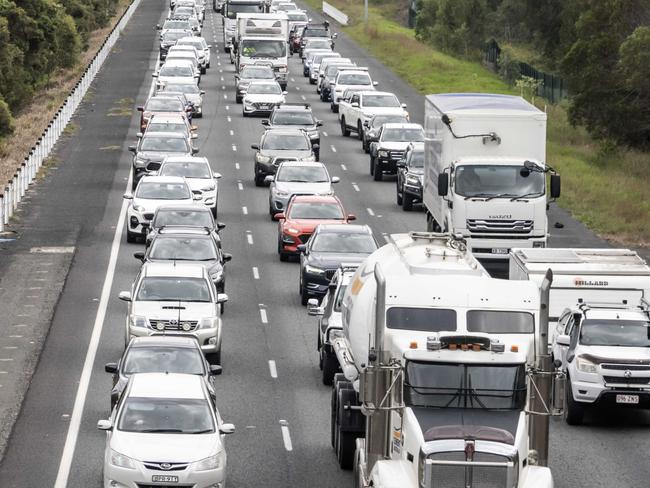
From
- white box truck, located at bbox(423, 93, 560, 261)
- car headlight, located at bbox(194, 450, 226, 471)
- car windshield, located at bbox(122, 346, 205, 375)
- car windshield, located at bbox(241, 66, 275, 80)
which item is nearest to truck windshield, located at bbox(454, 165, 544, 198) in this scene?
white box truck, located at bbox(423, 93, 560, 261)

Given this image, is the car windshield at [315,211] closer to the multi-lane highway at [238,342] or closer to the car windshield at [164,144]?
the multi-lane highway at [238,342]

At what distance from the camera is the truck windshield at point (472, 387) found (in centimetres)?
1962

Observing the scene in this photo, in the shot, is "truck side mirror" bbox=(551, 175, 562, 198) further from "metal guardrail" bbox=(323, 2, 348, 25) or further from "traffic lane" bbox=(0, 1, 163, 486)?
"metal guardrail" bbox=(323, 2, 348, 25)

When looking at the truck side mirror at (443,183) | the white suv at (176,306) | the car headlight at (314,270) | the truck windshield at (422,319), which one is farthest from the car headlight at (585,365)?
the truck side mirror at (443,183)

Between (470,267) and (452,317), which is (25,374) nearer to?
(470,267)

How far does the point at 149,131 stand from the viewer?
5634 centimetres

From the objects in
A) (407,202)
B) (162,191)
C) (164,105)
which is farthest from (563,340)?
(164,105)

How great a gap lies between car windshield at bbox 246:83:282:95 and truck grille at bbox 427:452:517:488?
53548 millimetres

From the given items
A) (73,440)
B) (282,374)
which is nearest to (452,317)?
(73,440)

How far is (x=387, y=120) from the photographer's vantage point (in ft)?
200

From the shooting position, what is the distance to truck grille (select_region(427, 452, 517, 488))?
1873 centimetres

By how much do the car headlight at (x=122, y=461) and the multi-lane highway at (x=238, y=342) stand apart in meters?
1.80

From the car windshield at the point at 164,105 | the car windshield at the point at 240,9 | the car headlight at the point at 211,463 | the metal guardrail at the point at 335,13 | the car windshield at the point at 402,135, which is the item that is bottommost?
the metal guardrail at the point at 335,13

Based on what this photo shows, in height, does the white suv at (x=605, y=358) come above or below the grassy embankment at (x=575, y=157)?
above
